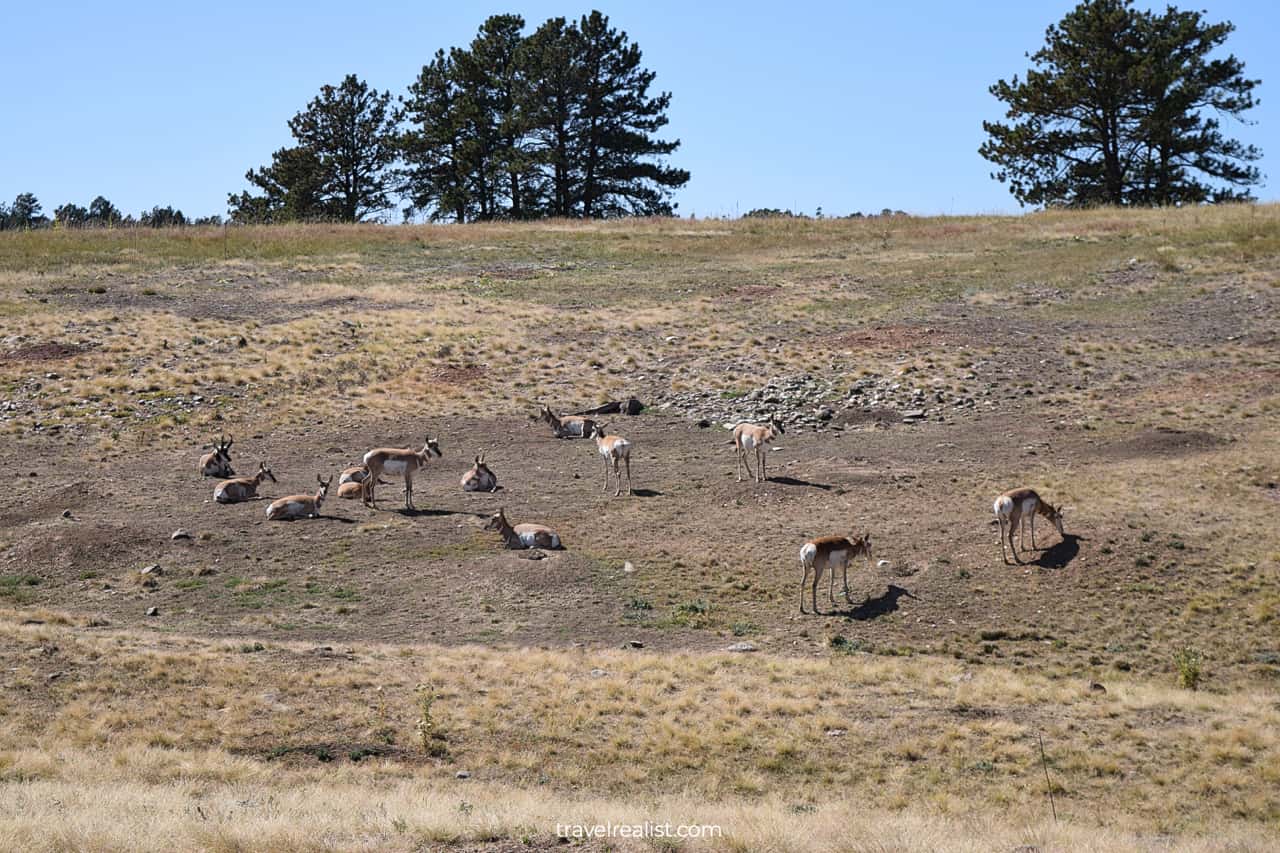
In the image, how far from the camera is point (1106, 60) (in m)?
65.8

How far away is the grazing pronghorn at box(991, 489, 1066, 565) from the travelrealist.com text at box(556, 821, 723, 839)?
11.6 meters

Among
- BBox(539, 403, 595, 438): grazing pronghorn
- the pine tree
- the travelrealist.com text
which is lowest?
the travelrealist.com text

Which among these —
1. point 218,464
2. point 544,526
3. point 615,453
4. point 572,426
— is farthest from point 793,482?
point 218,464

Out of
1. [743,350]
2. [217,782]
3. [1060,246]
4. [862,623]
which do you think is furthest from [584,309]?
[217,782]

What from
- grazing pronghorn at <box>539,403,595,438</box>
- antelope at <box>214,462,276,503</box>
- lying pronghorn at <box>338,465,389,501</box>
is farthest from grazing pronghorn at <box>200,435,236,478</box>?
grazing pronghorn at <box>539,403,595,438</box>

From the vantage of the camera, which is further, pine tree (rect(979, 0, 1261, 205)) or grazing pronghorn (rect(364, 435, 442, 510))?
pine tree (rect(979, 0, 1261, 205))

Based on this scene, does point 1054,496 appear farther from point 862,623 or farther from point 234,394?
point 234,394

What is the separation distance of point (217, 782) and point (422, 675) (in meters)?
4.05

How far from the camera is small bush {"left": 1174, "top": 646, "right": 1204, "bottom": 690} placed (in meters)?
17.7

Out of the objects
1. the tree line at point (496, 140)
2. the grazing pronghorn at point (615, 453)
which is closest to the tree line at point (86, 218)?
the tree line at point (496, 140)

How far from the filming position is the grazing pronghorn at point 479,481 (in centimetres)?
2775

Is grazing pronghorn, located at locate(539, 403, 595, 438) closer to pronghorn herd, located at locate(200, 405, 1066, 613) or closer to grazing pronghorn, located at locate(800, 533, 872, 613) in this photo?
pronghorn herd, located at locate(200, 405, 1066, 613)

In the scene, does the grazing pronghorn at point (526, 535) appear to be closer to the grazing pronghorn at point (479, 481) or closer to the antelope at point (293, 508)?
the grazing pronghorn at point (479, 481)

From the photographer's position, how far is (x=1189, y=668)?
17.8m
